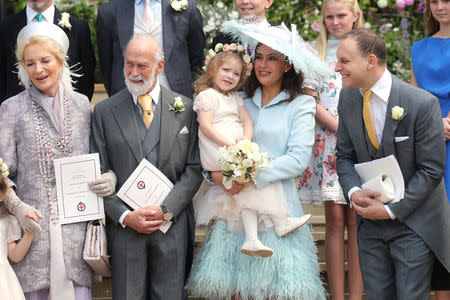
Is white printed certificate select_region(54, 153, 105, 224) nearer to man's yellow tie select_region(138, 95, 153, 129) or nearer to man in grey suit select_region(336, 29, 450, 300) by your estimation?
man's yellow tie select_region(138, 95, 153, 129)

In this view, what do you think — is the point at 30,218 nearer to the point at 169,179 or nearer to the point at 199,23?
the point at 169,179

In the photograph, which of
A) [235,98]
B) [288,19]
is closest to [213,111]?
[235,98]

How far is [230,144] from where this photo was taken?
479cm

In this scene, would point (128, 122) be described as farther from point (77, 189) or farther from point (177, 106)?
point (77, 189)

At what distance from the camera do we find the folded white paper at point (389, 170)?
435 centimetres

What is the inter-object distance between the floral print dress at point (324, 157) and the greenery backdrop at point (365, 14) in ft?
6.99

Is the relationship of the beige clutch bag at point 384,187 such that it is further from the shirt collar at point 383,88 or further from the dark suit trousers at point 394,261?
the shirt collar at point 383,88

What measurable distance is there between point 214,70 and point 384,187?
1.37 m

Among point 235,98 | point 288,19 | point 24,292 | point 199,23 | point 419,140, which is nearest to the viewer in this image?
point 419,140

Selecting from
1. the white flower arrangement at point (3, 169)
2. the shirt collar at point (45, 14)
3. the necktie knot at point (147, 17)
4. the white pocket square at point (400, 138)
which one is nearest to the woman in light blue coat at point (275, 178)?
the white pocket square at point (400, 138)

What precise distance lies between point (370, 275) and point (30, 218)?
202 centimetres

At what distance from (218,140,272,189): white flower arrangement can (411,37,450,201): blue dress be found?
4.21ft

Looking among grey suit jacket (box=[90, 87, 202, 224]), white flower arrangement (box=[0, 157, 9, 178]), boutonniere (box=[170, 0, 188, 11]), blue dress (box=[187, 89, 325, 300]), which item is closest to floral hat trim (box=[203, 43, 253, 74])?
blue dress (box=[187, 89, 325, 300])

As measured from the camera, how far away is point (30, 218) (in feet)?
15.0
